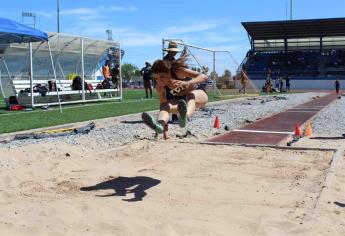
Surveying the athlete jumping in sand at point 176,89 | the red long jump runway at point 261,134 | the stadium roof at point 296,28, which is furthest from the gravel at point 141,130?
the stadium roof at point 296,28

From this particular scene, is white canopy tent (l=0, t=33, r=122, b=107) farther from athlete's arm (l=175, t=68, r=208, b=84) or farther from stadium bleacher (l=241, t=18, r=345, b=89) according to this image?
stadium bleacher (l=241, t=18, r=345, b=89)

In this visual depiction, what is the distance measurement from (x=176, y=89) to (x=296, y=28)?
58.4 metres

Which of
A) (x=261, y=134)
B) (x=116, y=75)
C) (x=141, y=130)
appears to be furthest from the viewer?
(x=116, y=75)

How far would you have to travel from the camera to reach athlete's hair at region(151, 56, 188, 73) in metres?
7.22

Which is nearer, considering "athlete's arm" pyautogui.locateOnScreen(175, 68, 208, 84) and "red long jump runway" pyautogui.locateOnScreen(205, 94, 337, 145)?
"athlete's arm" pyautogui.locateOnScreen(175, 68, 208, 84)

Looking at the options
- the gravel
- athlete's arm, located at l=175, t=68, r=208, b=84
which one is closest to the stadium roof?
the gravel

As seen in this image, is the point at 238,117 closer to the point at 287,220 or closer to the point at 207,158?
the point at 207,158

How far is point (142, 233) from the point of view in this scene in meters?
4.68

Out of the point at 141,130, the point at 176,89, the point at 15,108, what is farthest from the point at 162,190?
the point at 15,108

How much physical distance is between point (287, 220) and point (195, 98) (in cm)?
290

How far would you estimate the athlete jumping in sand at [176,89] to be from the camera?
23.4 ft

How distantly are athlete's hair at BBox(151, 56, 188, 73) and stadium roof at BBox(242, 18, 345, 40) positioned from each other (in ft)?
188

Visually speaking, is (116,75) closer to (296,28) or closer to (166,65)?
(166,65)

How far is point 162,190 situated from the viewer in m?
6.41
